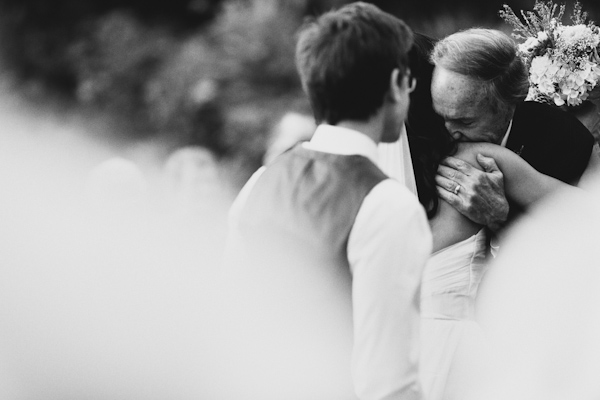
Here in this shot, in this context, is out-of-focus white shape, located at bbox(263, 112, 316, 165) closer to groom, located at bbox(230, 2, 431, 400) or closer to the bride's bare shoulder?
the bride's bare shoulder

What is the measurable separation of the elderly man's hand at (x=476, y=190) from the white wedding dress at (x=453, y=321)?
12cm

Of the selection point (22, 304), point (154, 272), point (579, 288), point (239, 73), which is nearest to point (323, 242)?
point (22, 304)

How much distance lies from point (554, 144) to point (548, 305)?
18.5 inches

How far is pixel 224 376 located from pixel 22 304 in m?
0.62

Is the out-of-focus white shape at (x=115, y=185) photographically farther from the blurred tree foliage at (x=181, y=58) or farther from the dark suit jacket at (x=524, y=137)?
the dark suit jacket at (x=524, y=137)

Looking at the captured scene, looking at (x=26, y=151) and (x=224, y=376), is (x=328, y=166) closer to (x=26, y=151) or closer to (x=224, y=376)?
(x=224, y=376)

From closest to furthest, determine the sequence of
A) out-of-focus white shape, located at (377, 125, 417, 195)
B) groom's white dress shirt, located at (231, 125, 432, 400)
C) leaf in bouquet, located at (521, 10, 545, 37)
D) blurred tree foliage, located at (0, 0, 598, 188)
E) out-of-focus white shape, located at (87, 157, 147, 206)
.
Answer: groom's white dress shirt, located at (231, 125, 432, 400)
out-of-focus white shape, located at (377, 125, 417, 195)
leaf in bouquet, located at (521, 10, 545, 37)
out-of-focus white shape, located at (87, 157, 147, 206)
blurred tree foliage, located at (0, 0, 598, 188)

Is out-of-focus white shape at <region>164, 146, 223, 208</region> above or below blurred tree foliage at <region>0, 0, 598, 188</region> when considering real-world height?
below

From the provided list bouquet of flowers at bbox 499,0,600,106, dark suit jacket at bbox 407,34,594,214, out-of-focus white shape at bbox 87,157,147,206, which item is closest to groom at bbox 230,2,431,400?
dark suit jacket at bbox 407,34,594,214

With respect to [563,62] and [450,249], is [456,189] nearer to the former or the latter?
[450,249]

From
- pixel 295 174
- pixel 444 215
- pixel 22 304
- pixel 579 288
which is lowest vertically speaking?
pixel 579 288

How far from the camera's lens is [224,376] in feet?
5.51

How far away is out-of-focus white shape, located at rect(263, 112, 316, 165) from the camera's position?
17.8ft

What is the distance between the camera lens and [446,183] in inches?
98.9
